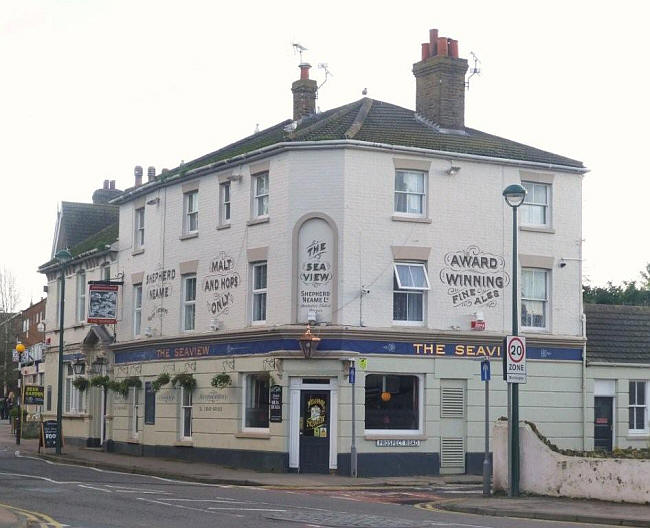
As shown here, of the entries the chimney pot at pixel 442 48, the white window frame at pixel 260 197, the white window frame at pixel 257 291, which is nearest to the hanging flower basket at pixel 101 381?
the white window frame at pixel 257 291

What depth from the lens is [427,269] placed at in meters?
33.8

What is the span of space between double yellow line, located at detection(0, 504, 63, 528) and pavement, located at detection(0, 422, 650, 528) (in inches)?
5.2

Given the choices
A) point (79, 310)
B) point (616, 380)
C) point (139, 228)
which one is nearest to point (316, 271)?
point (616, 380)

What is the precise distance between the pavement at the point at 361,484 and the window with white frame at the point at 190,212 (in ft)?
25.1

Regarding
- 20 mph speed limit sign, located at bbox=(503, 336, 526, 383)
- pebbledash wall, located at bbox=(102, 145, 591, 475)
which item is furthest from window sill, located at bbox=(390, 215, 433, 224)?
20 mph speed limit sign, located at bbox=(503, 336, 526, 383)

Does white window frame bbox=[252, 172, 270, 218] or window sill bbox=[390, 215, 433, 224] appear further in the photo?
white window frame bbox=[252, 172, 270, 218]

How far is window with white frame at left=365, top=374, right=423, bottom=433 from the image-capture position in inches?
1291

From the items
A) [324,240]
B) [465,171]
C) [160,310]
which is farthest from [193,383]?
[465,171]

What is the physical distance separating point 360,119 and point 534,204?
6.08m

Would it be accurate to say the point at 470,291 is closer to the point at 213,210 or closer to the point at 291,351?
the point at 291,351

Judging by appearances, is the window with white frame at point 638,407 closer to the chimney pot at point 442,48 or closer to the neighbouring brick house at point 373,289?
the neighbouring brick house at point 373,289

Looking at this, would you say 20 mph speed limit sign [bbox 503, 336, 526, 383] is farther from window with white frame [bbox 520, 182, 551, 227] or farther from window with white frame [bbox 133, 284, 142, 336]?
window with white frame [bbox 133, 284, 142, 336]

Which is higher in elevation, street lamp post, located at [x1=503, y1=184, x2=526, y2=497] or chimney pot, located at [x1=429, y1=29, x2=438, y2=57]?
chimney pot, located at [x1=429, y1=29, x2=438, y2=57]

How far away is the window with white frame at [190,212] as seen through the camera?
38125 mm
